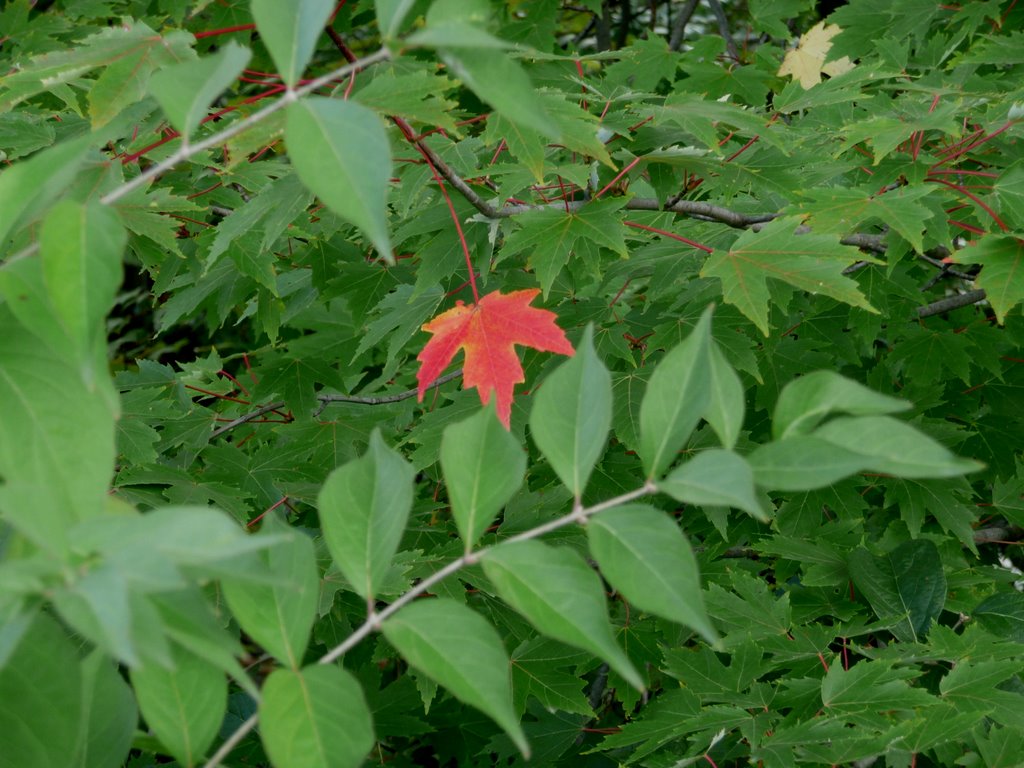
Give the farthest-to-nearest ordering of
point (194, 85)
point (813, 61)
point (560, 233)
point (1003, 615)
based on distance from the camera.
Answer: point (813, 61) → point (1003, 615) → point (560, 233) → point (194, 85)

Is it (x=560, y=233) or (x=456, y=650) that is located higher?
(x=456, y=650)

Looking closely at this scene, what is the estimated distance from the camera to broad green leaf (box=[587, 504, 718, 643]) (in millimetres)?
570

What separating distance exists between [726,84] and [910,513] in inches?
75.5

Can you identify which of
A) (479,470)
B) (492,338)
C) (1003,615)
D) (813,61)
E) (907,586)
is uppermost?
(479,470)

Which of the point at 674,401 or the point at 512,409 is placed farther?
the point at 512,409

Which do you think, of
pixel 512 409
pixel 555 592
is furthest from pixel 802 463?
pixel 512 409

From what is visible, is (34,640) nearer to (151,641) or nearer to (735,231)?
(151,641)

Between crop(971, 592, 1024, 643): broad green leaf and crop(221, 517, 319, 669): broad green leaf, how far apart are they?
1698 mm

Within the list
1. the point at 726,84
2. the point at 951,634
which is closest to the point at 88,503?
the point at 951,634

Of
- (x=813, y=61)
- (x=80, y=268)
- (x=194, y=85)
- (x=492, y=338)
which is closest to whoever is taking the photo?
(x=80, y=268)

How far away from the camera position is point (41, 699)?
1.88 ft

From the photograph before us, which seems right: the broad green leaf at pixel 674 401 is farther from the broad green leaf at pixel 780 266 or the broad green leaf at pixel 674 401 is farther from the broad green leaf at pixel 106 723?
the broad green leaf at pixel 780 266

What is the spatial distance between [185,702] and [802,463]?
0.40 metres

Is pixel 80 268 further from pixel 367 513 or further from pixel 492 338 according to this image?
pixel 492 338
